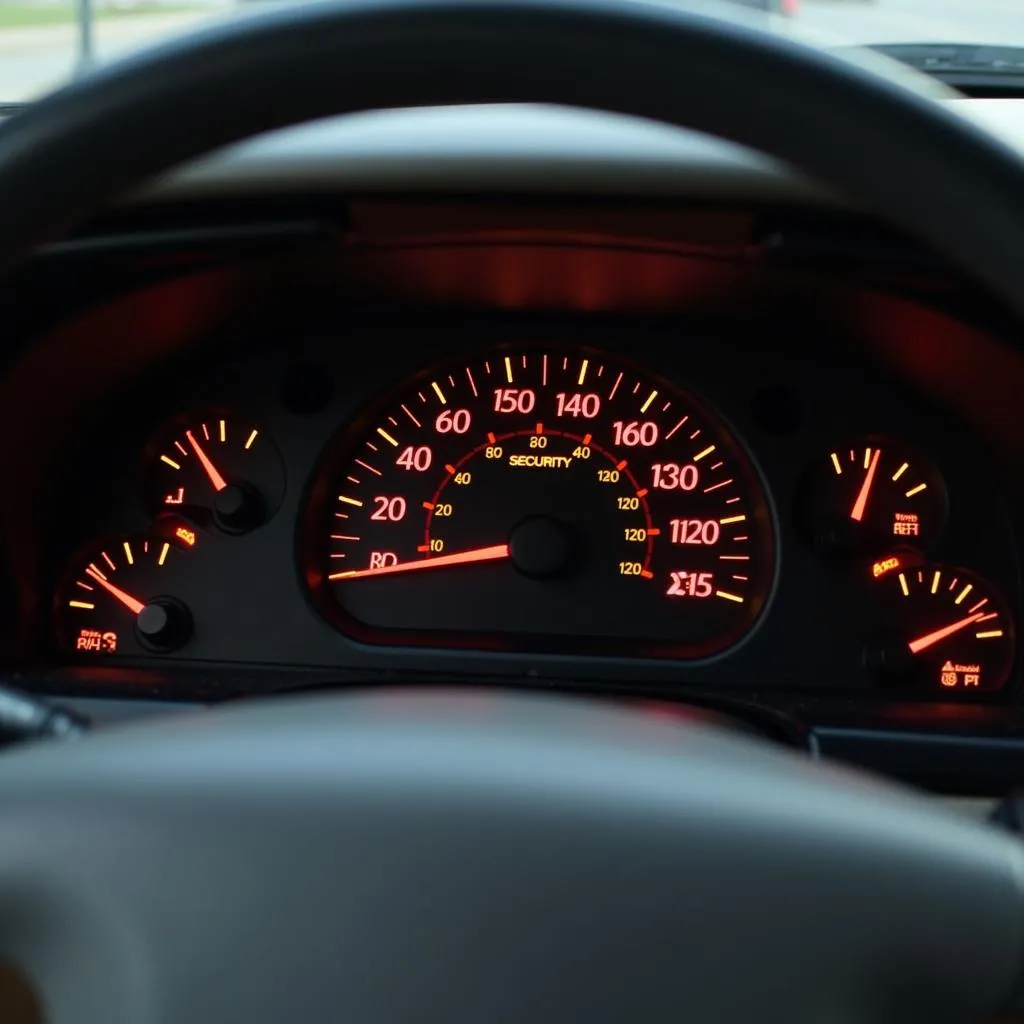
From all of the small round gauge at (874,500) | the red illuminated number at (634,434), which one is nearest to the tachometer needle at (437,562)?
the red illuminated number at (634,434)

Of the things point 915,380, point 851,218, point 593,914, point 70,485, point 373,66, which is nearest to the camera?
point 593,914

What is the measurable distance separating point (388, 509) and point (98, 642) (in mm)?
493

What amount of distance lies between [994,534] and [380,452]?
37.5 inches

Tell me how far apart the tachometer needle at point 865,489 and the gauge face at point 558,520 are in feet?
0.44

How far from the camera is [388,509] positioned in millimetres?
2516

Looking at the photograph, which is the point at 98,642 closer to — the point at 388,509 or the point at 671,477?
the point at 388,509

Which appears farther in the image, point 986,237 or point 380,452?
point 380,452

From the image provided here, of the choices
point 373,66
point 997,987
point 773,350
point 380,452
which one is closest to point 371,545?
point 380,452

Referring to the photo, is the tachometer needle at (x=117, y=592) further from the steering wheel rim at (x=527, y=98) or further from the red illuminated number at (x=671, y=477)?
the steering wheel rim at (x=527, y=98)

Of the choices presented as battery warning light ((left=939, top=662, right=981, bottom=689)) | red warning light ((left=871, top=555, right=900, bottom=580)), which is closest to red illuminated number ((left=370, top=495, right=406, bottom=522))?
red warning light ((left=871, top=555, right=900, bottom=580))

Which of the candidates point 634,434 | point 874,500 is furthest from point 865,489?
point 634,434

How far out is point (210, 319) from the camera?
2.38 metres

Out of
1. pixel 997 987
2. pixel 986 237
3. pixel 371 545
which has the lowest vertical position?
pixel 997 987

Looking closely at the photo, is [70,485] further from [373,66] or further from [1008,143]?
[1008,143]
